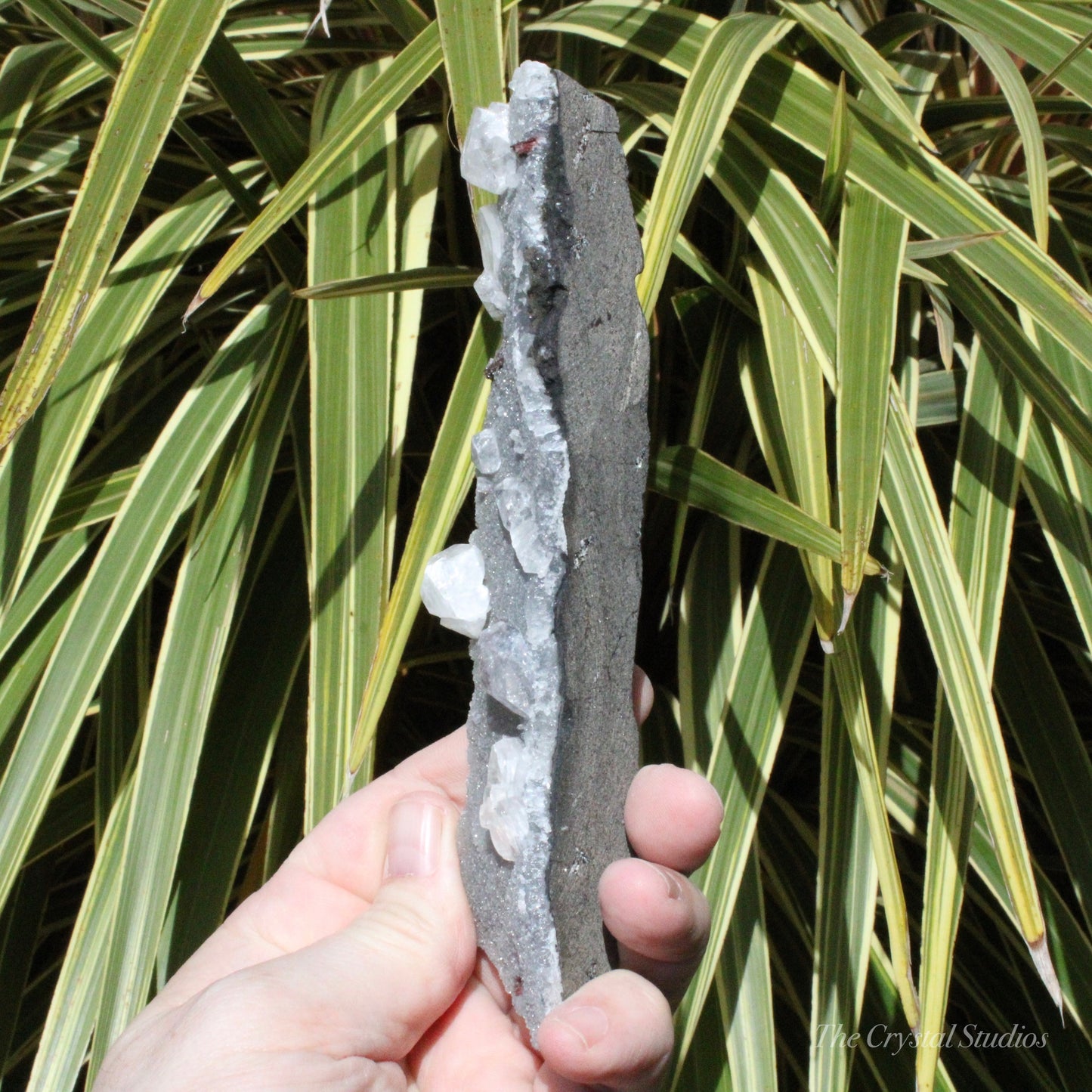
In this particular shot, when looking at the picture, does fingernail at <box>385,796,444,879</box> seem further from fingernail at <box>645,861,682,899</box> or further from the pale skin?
fingernail at <box>645,861,682,899</box>

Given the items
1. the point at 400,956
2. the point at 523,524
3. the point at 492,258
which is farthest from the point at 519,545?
the point at 400,956

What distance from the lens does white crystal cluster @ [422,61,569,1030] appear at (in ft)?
1.23

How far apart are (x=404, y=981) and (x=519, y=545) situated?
247 mm

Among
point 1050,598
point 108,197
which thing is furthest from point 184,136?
point 1050,598

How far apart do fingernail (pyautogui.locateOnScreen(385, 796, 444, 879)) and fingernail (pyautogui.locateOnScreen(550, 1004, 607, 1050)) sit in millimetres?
117

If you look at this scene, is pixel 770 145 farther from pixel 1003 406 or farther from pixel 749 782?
pixel 749 782

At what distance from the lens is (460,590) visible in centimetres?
44

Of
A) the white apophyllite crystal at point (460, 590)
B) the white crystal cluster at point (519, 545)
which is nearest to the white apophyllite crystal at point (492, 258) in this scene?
the white crystal cluster at point (519, 545)

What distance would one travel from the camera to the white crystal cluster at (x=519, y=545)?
0.38 metres

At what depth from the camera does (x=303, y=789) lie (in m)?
0.82

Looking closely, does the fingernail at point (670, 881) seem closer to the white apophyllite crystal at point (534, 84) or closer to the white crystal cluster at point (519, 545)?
the white crystal cluster at point (519, 545)

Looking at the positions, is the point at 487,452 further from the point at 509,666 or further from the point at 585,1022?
the point at 585,1022

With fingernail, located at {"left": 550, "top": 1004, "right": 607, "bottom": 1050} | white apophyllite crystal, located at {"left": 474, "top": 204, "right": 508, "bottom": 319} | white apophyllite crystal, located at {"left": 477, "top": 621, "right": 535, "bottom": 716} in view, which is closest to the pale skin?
fingernail, located at {"left": 550, "top": 1004, "right": 607, "bottom": 1050}

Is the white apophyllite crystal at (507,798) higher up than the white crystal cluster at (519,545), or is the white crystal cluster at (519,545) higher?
the white crystal cluster at (519,545)
